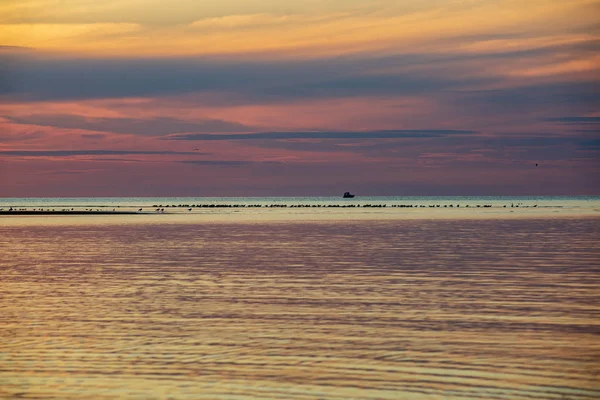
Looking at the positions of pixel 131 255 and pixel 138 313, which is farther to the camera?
pixel 131 255

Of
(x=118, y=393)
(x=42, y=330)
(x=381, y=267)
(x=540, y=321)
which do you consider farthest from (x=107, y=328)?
(x=381, y=267)

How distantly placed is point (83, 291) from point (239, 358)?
12.7m

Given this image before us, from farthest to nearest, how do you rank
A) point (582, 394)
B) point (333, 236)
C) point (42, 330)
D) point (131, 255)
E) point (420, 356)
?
point (333, 236) → point (131, 255) → point (42, 330) → point (420, 356) → point (582, 394)

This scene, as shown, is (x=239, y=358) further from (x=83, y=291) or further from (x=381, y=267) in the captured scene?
(x=381, y=267)

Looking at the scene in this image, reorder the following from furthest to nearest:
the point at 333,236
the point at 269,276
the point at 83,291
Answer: the point at 333,236 → the point at 269,276 → the point at 83,291

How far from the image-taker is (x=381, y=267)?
3497 cm

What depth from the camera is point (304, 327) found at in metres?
20.3

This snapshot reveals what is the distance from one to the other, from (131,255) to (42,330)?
2342 cm

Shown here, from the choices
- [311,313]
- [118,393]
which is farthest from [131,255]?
[118,393]

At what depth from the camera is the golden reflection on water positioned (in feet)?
48.7

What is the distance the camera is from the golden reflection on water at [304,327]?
584 inches

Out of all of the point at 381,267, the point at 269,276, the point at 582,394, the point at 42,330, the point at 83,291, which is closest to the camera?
the point at 582,394

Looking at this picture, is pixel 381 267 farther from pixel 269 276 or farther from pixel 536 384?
pixel 536 384

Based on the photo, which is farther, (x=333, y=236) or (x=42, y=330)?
(x=333, y=236)
